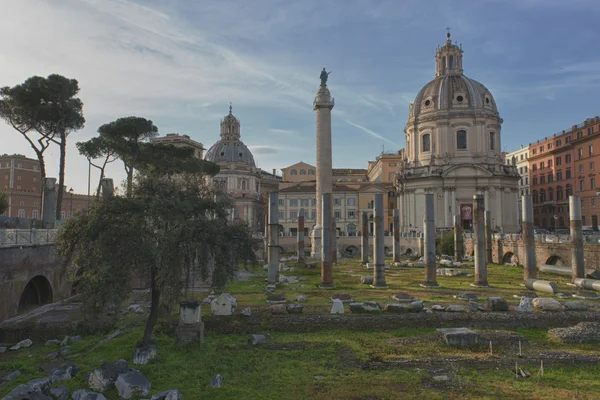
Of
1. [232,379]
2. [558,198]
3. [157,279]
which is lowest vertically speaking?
[232,379]

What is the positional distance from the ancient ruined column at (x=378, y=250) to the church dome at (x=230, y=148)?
66.7 metres

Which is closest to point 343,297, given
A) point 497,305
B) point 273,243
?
point 497,305

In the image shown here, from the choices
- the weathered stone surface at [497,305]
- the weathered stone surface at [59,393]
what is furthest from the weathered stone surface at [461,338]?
the weathered stone surface at [59,393]

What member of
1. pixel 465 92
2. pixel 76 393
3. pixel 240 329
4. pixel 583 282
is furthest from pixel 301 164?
pixel 76 393

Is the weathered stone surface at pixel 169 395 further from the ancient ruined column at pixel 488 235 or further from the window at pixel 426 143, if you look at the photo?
the window at pixel 426 143

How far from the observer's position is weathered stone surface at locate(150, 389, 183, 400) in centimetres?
896

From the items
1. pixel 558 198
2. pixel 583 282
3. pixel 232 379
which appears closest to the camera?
pixel 232 379

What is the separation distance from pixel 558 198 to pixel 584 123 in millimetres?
11036

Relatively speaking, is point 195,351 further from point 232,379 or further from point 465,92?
point 465,92

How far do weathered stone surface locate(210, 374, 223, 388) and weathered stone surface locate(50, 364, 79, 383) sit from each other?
3404 mm

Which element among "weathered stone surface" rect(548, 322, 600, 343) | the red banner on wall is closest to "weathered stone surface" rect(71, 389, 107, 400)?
"weathered stone surface" rect(548, 322, 600, 343)

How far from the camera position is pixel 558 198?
2586 inches

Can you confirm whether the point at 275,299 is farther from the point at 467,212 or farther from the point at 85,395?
the point at 467,212

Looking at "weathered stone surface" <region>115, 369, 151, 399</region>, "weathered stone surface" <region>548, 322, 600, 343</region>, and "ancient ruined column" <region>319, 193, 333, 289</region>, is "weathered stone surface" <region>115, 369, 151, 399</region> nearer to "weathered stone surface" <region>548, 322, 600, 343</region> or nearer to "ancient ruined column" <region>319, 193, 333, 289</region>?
"weathered stone surface" <region>548, 322, 600, 343</region>
